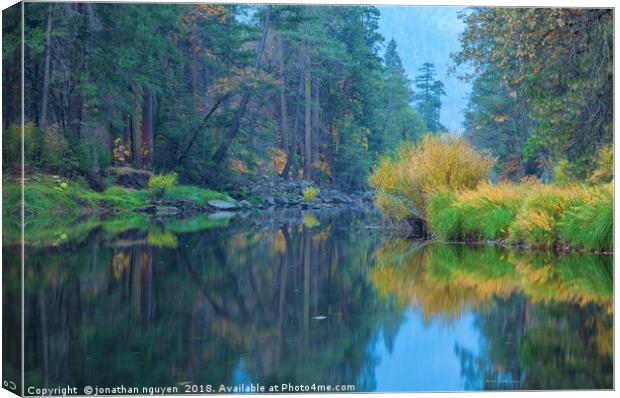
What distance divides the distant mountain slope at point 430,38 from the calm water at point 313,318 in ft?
4.81

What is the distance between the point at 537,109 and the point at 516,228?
130 centimetres

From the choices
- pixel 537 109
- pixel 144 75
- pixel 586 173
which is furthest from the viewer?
pixel 537 109

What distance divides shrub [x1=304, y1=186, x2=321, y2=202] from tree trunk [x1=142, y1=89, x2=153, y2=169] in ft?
8.02

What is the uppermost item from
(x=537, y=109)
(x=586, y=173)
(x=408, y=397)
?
(x=537, y=109)

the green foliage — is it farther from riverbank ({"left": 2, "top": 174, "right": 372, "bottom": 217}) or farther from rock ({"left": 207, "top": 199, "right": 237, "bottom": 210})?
rock ({"left": 207, "top": 199, "right": 237, "bottom": 210})

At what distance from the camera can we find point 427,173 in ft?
42.0

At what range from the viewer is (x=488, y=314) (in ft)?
20.3

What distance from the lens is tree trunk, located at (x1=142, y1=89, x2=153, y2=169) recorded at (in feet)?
26.6

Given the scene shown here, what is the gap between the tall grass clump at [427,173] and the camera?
12266 mm

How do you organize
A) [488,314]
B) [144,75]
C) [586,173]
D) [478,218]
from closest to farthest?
[488,314] < [144,75] < [586,173] < [478,218]

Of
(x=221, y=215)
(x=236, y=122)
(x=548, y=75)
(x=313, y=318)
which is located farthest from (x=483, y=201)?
(x=313, y=318)

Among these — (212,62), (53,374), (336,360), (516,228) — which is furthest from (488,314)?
(516,228)

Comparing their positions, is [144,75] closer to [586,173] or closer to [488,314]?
[488,314]

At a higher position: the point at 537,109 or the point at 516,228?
the point at 537,109
